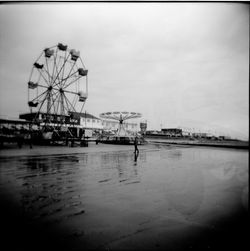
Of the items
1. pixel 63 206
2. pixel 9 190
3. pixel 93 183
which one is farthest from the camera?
pixel 93 183

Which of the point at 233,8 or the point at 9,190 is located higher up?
the point at 233,8

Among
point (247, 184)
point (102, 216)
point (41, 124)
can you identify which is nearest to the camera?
point (247, 184)

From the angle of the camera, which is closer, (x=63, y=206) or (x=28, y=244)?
(x=28, y=244)

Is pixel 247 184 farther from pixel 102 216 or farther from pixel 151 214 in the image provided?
pixel 102 216

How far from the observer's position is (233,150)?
325 cm

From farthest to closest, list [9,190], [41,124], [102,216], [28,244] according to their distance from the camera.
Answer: [41,124] → [9,190] → [102,216] → [28,244]

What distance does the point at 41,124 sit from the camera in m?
19.1

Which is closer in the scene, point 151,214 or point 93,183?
point 151,214

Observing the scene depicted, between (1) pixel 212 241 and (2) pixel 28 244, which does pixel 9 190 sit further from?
(1) pixel 212 241

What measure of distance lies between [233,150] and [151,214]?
5.42 ft

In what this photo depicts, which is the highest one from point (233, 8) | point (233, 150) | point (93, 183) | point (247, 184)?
point (233, 8)

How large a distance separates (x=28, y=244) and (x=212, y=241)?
216 cm

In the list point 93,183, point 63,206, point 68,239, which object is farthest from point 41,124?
point 68,239

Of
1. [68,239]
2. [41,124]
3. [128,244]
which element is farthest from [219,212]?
[41,124]
